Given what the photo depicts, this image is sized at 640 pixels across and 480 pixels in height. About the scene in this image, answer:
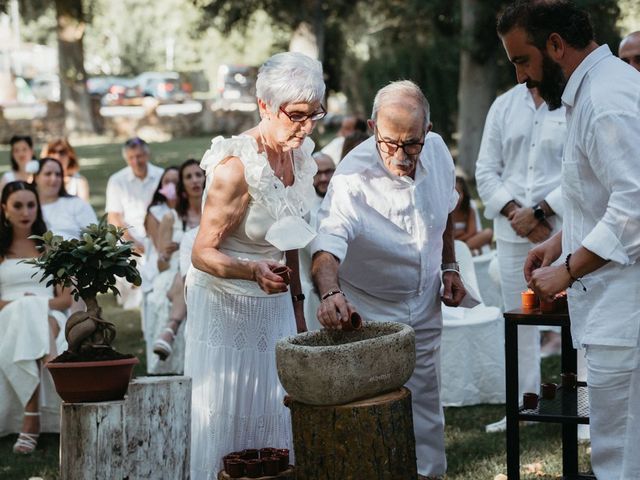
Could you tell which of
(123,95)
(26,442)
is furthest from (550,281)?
(123,95)

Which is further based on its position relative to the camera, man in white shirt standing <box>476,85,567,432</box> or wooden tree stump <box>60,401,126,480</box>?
man in white shirt standing <box>476,85,567,432</box>

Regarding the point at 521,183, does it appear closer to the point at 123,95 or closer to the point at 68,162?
the point at 68,162

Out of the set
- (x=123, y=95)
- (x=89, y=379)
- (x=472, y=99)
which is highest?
(x=123, y=95)

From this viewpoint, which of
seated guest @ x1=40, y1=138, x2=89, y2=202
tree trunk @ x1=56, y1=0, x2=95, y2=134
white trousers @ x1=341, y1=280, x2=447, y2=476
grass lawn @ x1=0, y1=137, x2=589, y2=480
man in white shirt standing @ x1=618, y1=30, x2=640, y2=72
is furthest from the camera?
tree trunk @ x1=56, y1=0, x2=95, y2=134

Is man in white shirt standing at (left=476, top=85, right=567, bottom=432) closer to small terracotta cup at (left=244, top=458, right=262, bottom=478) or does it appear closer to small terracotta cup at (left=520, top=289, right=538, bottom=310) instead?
small terracotta cup at (left=520, top=289, right=538, bottom=310)

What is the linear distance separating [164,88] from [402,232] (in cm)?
4867

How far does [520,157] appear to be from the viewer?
6.83m

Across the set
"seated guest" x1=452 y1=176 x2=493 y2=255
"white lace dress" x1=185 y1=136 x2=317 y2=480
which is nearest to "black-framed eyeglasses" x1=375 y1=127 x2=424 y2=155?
"white lace dress" x1=185 y1=136 x2=317 y2=480

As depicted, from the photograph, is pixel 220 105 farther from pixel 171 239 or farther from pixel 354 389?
pixel 354 389

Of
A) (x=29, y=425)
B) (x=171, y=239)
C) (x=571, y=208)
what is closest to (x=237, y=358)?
(x=571, y=208)

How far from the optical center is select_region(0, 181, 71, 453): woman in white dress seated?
7.47m

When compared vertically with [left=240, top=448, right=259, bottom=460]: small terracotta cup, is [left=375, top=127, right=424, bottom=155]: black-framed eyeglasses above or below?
above

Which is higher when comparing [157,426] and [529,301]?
[529,301]

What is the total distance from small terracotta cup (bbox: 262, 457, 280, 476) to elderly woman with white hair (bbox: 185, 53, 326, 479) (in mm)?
416
